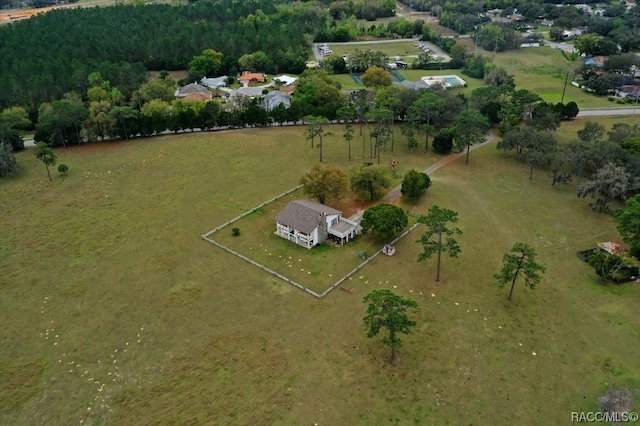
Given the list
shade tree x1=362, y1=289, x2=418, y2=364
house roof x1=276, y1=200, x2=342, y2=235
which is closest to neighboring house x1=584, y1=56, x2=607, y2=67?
house roof x1=276, y1=200, x2=342, y2=235

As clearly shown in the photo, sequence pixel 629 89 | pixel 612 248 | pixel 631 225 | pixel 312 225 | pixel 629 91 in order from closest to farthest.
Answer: pixel 631 225
pixel 612 248
pixel 312 225
pixel 629 91
pixel 629 89

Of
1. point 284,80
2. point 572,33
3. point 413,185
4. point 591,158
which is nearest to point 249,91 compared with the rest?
point 284,80

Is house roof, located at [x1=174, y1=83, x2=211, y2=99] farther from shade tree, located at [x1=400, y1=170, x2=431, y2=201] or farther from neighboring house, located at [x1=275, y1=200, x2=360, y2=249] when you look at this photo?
shade tree, located at [x1=400, y1=170, x2=431, y2=201]

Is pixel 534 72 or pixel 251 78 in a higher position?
pixel 251 78

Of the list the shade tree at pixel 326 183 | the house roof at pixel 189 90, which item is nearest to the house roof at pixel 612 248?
the shade tree at pixel 326 183

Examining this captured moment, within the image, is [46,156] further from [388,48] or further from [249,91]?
[388,48]

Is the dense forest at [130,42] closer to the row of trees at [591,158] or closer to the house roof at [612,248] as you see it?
the row of trees at [591,158]

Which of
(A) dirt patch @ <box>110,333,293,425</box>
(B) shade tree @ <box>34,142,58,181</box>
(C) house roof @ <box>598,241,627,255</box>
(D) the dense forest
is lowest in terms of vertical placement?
(A) dirt patch @ <box>110,333,293,425</box>
